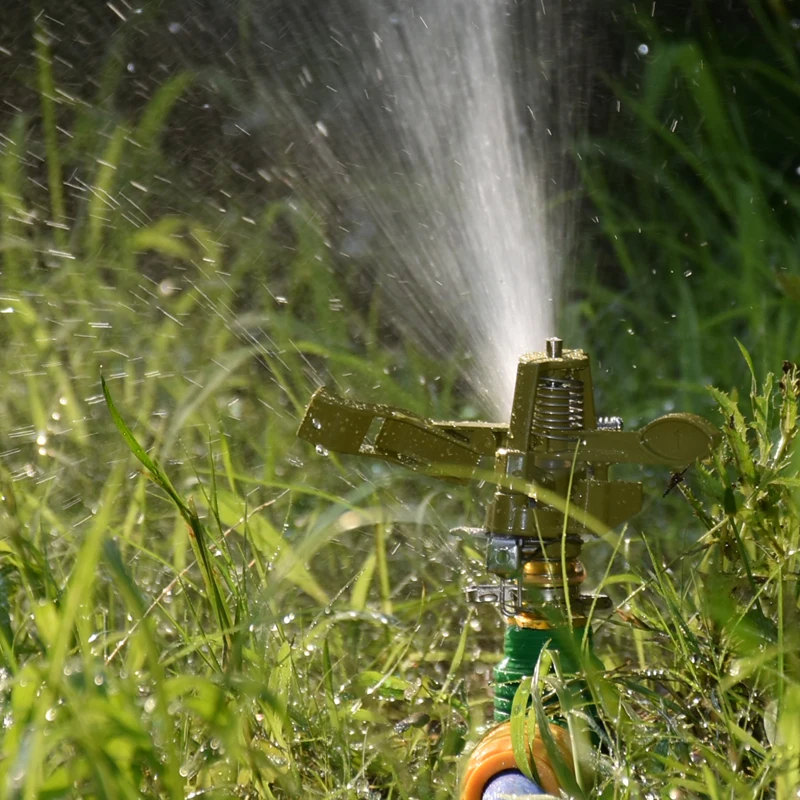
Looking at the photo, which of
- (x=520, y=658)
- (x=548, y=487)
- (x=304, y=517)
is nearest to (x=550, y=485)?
(x=548, y=487)

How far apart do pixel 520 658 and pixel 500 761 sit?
0.11 meters

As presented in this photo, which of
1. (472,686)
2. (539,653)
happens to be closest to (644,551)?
(472,686)

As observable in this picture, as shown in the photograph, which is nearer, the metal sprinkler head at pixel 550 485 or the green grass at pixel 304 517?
the green grass at pixel 304 517

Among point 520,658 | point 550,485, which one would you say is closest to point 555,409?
point 550,485

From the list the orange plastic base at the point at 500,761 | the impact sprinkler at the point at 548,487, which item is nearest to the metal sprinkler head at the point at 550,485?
the impact sprinkler at the point at 548,487

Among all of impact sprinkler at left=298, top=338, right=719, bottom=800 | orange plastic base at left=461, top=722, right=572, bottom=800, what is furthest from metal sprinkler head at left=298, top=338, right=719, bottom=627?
orange plastic base at left=461, top=722, right=572, bottom=800

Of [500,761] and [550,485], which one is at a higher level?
[550,485]

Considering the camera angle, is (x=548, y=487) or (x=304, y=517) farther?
(x=304, y=517)

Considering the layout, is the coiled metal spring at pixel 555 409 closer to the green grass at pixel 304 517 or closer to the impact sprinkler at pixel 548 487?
the impact sprinkler at pixel 548 487

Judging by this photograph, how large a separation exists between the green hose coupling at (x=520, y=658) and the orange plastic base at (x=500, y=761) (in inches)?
2.5

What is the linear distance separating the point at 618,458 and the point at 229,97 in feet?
6.79

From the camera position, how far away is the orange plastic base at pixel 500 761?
985mm

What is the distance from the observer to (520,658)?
3.54ft

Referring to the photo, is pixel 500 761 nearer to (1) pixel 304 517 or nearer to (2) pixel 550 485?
(2) pixel 550 485
